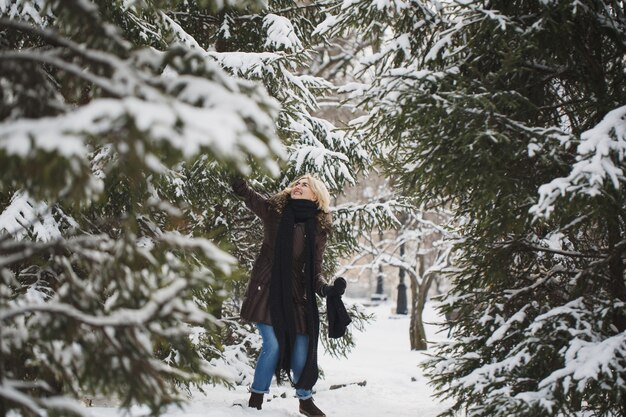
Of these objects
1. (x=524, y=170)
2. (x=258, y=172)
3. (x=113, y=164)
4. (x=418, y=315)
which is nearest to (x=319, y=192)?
(x=258, y=172)

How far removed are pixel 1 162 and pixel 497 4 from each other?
3537 millimetres

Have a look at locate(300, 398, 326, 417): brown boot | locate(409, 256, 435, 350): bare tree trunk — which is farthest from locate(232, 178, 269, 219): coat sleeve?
locate(409, 256, 435, 350): bare tree trunk

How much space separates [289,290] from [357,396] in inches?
125

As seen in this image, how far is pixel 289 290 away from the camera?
438 cm

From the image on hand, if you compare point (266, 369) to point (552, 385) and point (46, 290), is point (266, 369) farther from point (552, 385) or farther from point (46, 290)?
point (552, 385)

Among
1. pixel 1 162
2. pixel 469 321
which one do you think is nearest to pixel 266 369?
pixel 469 321

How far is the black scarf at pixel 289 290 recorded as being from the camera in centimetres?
436

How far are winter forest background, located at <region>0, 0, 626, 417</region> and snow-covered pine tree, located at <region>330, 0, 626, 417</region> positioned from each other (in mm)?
17

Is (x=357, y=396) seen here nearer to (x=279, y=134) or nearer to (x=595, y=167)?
(x=279, y=134)

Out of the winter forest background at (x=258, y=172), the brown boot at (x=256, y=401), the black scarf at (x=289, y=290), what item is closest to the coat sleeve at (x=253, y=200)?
the black scarf at (x=289, y=290)

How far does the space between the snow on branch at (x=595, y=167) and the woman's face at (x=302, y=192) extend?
6.91 ft

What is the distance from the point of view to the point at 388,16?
4.08 meters

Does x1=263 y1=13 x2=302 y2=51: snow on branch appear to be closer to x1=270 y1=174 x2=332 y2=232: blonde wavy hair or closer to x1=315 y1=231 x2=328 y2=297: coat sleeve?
x1=270 y1=174 x2=332 y2=232: blonde wavy hair

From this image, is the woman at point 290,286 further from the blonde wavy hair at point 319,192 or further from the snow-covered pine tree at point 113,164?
the snow-covered pine tree at point 113,164
